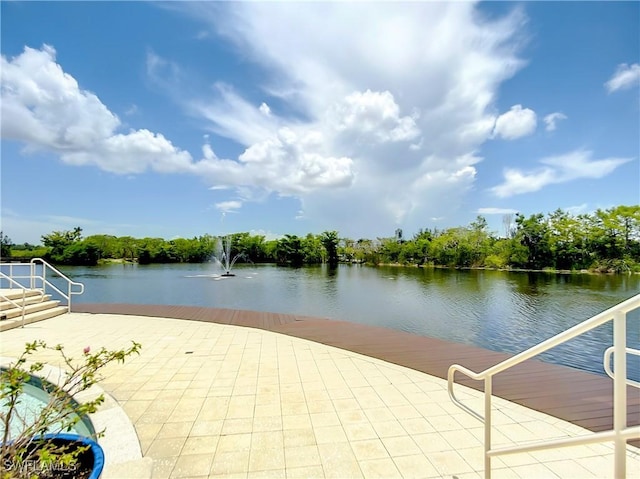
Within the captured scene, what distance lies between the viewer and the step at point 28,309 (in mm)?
5250

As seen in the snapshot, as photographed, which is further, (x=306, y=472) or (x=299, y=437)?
(x=299, y=437)

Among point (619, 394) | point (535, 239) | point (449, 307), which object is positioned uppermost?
point (535, 239)

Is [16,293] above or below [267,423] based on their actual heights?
above

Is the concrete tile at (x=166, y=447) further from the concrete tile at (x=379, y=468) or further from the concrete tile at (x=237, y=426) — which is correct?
the concrete tile at (x=379, y=468)

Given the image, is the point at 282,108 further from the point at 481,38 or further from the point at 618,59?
the point at 618,59

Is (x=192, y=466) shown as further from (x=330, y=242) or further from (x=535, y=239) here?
(x=330, y=242)

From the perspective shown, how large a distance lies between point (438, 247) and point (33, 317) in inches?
1295

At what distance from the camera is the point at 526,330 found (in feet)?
23.8

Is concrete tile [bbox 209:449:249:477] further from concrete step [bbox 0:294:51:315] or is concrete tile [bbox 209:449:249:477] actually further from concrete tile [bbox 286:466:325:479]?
concrete step [bbox 0:294:51:315]

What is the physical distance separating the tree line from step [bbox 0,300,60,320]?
21.0 metres

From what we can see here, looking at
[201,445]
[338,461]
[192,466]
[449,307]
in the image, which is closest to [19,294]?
[201,445]

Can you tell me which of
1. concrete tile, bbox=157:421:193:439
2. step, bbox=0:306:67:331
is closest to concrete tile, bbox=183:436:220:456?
concrete tile, bbox=157:421:193:439

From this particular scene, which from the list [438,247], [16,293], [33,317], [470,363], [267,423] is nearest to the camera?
[267,423]

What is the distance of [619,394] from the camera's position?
32.8 inches
